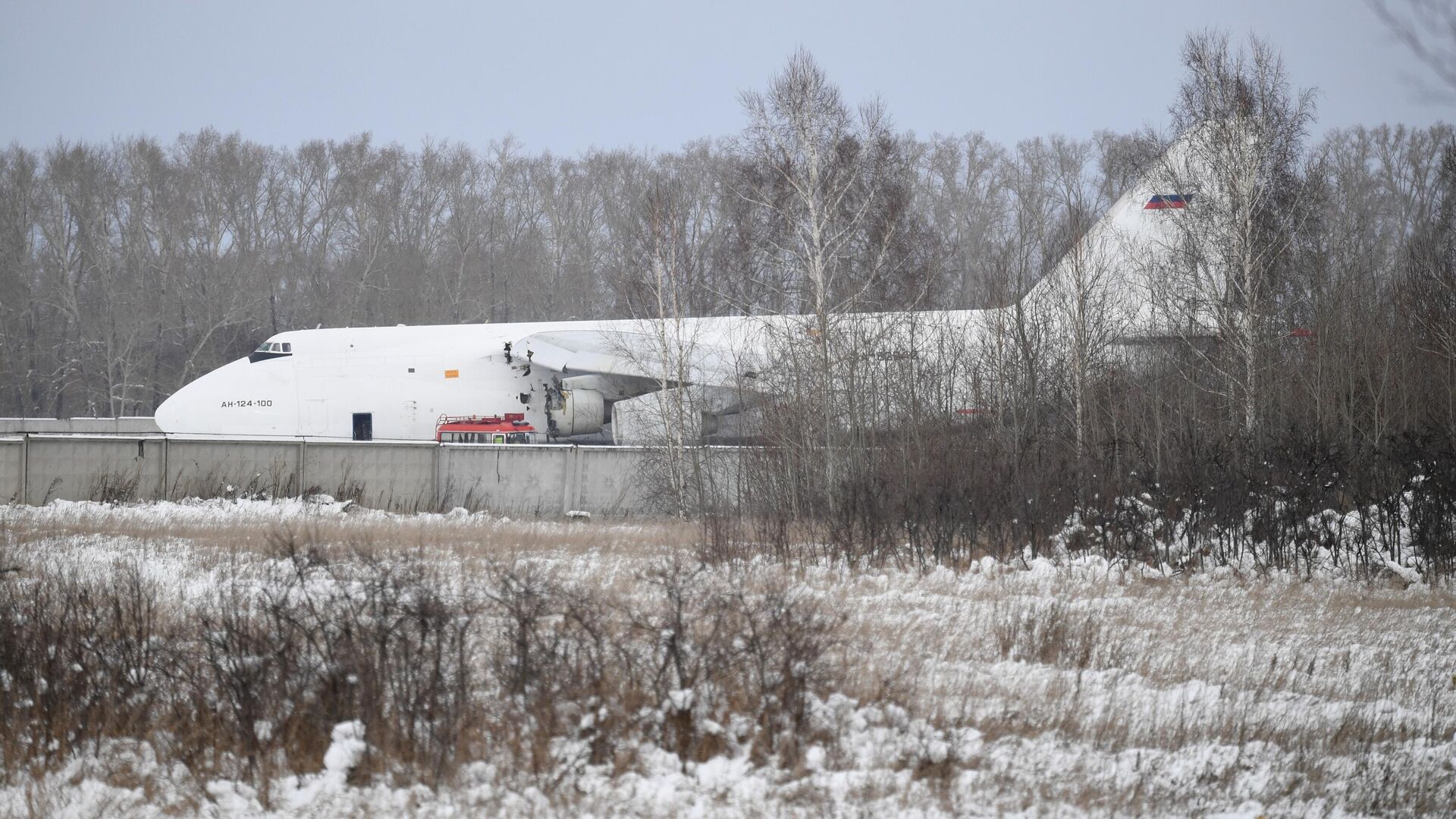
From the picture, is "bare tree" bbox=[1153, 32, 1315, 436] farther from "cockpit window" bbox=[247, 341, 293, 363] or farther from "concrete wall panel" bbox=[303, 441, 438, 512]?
"cockpit window" bbox=[247, 341, 293, 363]

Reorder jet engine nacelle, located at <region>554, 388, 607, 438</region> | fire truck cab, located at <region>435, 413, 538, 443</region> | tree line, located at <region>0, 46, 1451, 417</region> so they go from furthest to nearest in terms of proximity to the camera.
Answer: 1. tree line, located at <region>0, 46, 1451, 417</region>
2. jet engine nacelle, located at <region>554, 388, 607, 438</region>
3. fire truck cab, located at <region>435, 413, 538, 443</region>

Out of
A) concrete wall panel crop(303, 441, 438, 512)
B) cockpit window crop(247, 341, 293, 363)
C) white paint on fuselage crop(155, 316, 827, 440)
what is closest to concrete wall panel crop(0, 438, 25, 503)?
concrete wall panel crop(303, 441, 438, 512)

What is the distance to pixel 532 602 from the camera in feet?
20.0

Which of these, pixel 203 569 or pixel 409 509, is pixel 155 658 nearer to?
pixel 203 569

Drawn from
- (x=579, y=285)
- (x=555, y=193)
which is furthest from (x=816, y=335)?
(x=555, y=193)

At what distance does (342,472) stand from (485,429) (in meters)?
4.49

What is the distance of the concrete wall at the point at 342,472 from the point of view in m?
18.9

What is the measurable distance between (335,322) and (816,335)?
4330 centimetres

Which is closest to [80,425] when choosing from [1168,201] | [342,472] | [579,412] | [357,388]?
[357,388]

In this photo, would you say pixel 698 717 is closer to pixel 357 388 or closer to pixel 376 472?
pixel 376 472

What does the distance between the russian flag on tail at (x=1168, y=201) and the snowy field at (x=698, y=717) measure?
11.8 m

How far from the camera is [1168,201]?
19.2m

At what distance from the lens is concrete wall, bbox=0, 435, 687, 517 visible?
62.0 ft

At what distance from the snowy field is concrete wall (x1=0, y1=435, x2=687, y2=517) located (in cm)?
1312
